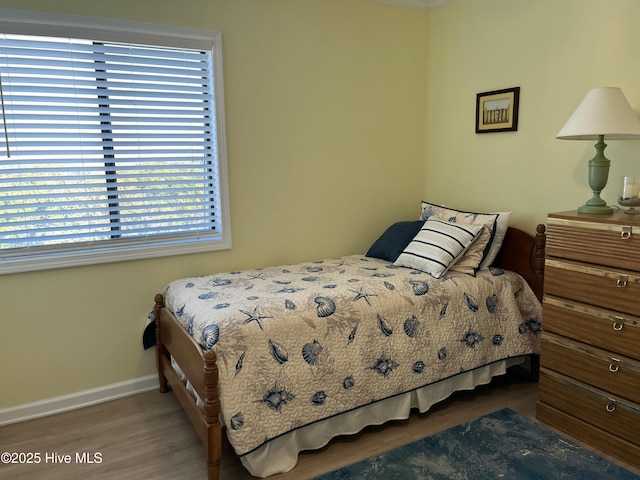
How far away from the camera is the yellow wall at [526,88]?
8.29 ft

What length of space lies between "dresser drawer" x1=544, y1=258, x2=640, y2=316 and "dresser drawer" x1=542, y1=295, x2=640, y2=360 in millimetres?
34

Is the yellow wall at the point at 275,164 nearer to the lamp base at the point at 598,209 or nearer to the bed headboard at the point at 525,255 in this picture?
the bed headboard at the point at 525,255

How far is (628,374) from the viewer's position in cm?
208

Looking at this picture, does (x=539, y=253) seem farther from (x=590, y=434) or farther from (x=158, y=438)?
(x=158, y=438)

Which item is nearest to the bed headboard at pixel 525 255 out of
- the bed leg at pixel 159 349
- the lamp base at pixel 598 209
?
the lamp base at pixel 598 209

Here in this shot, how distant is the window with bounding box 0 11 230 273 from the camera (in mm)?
2477

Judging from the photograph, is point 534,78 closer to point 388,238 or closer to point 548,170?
point 548,170

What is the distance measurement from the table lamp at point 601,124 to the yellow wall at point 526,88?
0.26 m

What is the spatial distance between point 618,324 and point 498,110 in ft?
5.26

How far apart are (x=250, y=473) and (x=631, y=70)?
269 cm

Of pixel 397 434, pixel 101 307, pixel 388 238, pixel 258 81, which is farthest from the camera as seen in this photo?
pixel 388 238

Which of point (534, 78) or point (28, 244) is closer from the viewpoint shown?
point (28, 244)

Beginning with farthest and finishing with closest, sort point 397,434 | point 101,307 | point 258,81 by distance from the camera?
point 258,81 → point 101,307 → point 397,434

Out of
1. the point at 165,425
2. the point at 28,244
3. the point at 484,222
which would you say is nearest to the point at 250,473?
the point at 165,425
